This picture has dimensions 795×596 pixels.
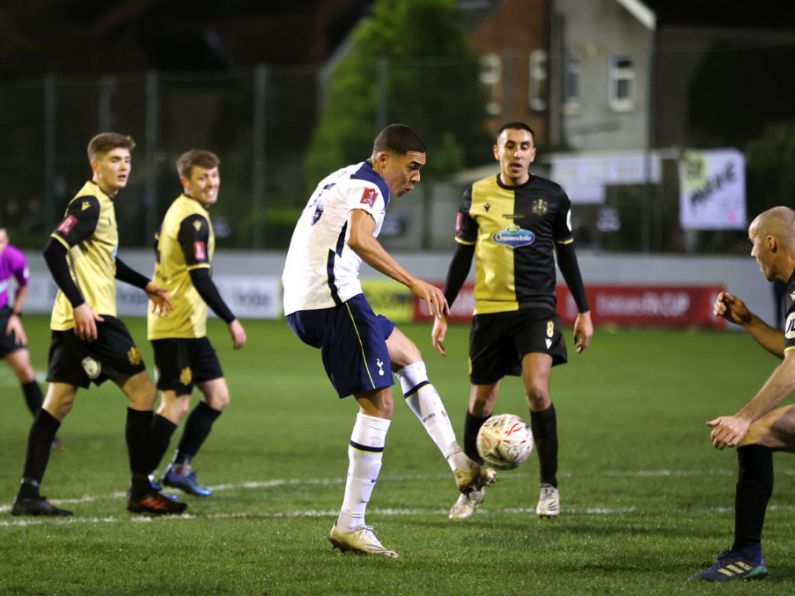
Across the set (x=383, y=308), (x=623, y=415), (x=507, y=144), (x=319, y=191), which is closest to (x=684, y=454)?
(x=623, y=415)

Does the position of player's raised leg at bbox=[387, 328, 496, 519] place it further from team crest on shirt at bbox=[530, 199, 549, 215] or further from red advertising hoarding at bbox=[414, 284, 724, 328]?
red advertising hoarding at bbox=[414, 284, 724, 328]

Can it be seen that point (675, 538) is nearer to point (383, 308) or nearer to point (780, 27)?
point (383, 308)

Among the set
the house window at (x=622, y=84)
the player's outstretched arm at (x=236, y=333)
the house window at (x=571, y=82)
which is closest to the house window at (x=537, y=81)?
the house window at (x=571, y=82)

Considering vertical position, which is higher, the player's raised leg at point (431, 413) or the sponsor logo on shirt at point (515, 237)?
the sponsor logo on shirt at point (515, 237)

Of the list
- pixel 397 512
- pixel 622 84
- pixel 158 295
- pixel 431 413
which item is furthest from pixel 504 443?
pixel 622 84

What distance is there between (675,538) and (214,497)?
3.19 m

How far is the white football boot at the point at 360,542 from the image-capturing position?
653 centimetres

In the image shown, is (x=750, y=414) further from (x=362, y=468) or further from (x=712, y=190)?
(x=712, y=190)

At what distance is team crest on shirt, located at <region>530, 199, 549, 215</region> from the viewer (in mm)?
8398

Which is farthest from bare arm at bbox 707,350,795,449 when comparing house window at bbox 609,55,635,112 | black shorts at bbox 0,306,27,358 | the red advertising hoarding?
house window at bbox 609,55,635,112

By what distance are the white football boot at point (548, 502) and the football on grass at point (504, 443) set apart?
0.69m

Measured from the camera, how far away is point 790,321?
588cm

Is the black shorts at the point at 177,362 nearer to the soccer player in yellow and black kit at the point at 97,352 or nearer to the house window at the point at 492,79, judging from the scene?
the soccer player in yellow and black kit at the point at 97,352

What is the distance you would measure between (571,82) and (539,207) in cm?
2236
